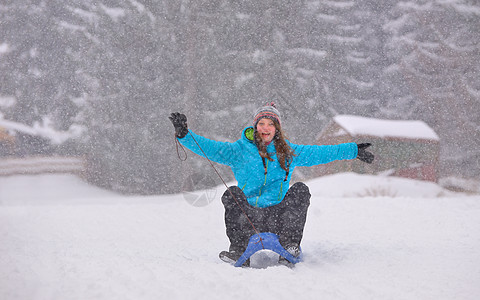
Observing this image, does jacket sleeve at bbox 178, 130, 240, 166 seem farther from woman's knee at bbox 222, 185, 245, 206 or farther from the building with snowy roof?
the building with snowy roof

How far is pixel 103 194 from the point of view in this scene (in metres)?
17.1

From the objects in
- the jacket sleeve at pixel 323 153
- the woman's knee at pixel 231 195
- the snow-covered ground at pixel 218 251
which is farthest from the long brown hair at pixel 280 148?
the snow-covered ground at pixel 218 251

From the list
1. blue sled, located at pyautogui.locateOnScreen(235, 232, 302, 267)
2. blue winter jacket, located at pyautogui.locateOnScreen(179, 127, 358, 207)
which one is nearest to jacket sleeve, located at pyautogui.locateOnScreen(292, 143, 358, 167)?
blue winter jacket, located at pyautogui.locateOnScreen(179, 127, 358, 207)

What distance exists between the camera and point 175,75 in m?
18.3

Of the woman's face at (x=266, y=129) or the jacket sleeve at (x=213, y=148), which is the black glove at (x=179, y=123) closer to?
the jacket sleeve at (x=213, y=148)

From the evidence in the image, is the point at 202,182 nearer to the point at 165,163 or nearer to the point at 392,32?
the point at 165,163

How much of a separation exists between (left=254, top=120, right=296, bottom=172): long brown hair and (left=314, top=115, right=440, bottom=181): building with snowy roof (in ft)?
30.0

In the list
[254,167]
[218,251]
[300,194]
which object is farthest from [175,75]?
[300,194]

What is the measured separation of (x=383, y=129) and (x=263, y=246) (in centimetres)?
1109

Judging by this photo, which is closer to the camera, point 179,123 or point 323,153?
point 179,123

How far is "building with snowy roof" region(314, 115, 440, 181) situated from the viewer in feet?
43.2

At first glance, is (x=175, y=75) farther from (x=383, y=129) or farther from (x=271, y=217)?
(x=271, y=217)

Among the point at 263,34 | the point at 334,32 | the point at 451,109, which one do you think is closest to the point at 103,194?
the point at 263,34

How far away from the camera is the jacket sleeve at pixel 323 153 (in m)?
4.14
